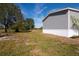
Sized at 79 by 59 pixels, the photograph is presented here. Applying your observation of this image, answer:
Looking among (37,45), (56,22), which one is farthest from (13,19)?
(56,22)

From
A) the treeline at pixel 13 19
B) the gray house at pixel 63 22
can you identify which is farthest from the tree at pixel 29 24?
the gray house at pixel 63 22

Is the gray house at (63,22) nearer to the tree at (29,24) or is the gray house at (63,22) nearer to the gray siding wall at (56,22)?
the gray siding wall at (56,22)

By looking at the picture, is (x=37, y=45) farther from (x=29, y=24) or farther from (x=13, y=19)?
(x=13, y=19)

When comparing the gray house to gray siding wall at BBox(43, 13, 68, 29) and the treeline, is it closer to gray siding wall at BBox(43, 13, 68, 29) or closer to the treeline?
gray siding wall at BBox(43, 13, 68, 29)

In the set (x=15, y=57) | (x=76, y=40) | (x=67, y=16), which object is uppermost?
(x=67, y=16)

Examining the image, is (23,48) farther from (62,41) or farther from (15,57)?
(62,41)

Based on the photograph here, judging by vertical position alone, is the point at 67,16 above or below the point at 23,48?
above

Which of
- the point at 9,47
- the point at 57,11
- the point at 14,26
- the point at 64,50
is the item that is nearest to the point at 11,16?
the point at 14,26
